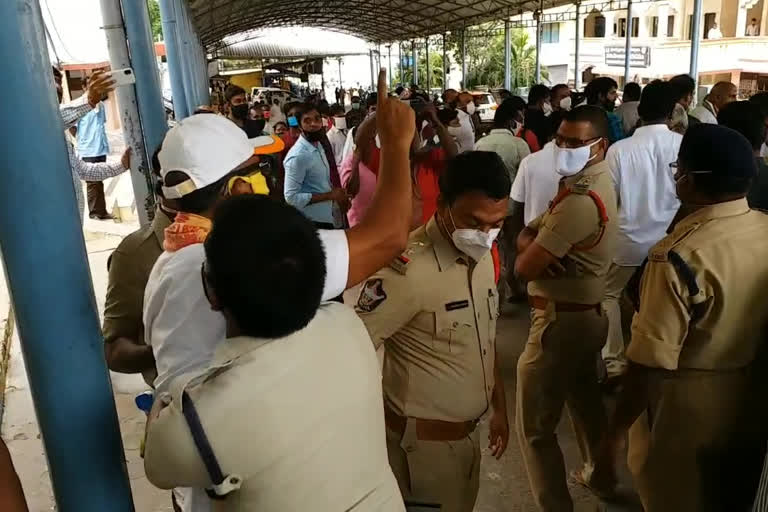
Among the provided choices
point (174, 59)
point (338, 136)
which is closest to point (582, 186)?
point (338, 136)

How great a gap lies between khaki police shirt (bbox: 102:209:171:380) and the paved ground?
1.55 metres

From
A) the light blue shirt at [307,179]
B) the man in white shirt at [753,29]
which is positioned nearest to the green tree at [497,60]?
the man in white shirt at [753,29]

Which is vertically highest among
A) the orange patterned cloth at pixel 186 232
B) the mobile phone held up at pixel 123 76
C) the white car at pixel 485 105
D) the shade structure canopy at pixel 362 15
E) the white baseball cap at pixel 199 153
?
the shade structure canopy at pixel 362 15

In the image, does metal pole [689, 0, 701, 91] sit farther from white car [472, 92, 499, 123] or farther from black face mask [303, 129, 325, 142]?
black face mask [303, 129, 325, 142]

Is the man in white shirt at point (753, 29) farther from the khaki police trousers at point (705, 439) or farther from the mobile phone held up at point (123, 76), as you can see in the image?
the mobile phone held up at point (123, 76)

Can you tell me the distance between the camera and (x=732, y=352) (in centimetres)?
206

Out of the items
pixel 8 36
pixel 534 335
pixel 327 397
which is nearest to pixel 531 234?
pixel 534 335

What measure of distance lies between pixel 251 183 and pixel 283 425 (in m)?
0.96

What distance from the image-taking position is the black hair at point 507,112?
18.4ft

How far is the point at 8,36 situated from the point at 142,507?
2614 millimetres

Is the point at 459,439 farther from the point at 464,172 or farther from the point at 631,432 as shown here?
the point at 464,172

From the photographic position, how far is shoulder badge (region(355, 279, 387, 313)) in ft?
6.58

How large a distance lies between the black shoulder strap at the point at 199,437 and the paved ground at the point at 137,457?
236 centimetres

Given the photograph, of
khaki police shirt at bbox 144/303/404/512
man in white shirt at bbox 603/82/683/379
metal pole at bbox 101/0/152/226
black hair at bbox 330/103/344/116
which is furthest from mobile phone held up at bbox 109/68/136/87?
black hair at bbox 330/103/344/116
